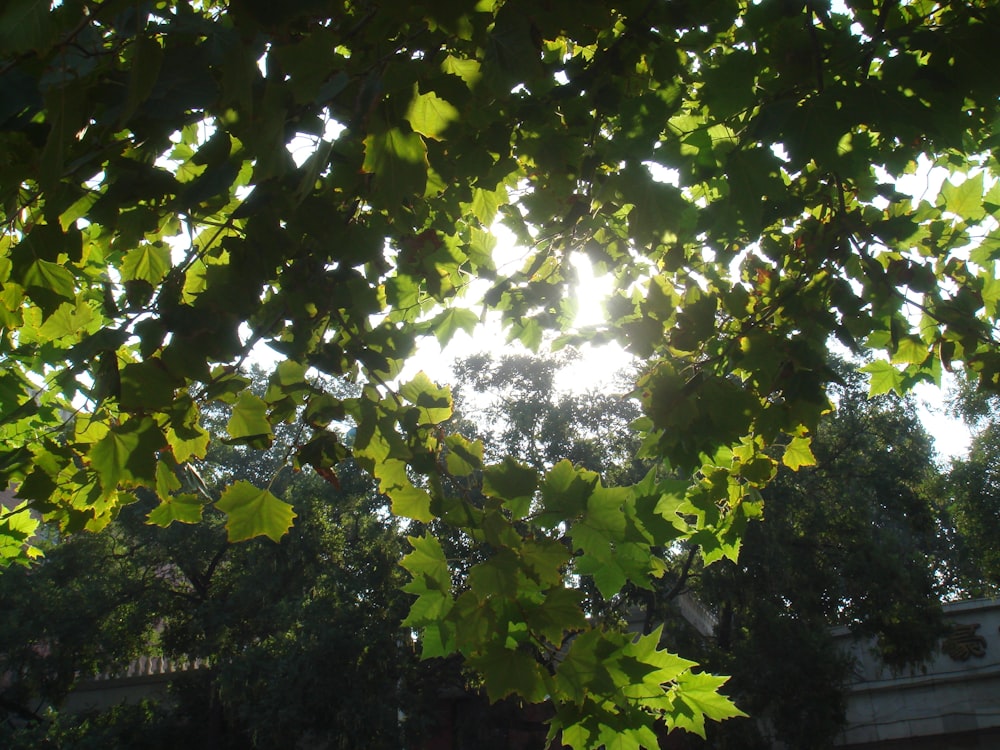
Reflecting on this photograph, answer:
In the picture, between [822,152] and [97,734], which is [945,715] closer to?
[97,734]

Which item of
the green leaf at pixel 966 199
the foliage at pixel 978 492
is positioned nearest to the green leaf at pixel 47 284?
the green leaf at pixel 966 199

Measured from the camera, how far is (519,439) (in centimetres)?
1705

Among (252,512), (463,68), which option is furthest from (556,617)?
(463,68)

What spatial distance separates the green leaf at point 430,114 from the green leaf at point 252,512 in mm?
1192

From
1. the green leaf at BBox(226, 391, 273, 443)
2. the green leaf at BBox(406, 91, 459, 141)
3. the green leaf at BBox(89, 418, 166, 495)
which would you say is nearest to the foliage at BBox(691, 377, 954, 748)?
the green leaf at BBox(226, 391, 273, 443)

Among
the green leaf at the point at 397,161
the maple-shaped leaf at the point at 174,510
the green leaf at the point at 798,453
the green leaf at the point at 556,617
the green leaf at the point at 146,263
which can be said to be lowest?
the green leaf at the point at 556,617

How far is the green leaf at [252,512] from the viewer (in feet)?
6.95

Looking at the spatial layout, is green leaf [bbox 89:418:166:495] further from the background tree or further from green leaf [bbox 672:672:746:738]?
the background tree

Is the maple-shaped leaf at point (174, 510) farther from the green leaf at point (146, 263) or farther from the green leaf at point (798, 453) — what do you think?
the green leaf at point (798, 453)

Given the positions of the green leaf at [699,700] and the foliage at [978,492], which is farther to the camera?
the foliage at [978,492]

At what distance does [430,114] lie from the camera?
5.65 feet

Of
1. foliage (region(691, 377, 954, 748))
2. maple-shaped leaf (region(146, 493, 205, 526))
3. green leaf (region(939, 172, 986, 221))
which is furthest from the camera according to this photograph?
foliage (region(691, 377, 954, 748))

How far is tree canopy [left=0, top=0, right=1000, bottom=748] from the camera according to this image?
1.62 metres

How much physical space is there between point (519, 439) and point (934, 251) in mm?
14188
